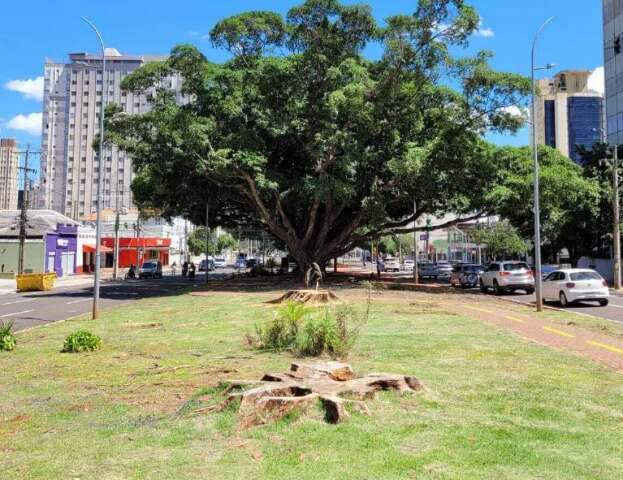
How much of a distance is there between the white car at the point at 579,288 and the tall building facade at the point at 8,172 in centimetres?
4293

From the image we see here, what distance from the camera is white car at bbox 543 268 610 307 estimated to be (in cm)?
2247

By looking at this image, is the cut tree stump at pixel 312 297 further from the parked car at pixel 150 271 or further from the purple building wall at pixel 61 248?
the purple building wall at pixel 61 248

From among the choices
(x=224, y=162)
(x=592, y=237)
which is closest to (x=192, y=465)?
(x=224, y=162)

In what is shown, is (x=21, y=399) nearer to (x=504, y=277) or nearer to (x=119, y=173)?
(x=504, y=277)

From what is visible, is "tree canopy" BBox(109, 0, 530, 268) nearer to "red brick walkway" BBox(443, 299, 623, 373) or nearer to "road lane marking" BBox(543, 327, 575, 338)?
"red brick walkway" BBox(443, 299, 623, 373)

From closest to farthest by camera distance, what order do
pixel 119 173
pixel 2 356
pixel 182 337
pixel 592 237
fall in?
pixel 2 356 < pixel 182 337 < pixel 592 237 < pixel 119 173

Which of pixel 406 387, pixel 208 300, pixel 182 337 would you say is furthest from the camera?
pixel 208 300

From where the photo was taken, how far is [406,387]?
23.0 ft

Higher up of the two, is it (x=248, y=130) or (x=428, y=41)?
(x=428, y=41)

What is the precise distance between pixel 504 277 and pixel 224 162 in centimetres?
1417

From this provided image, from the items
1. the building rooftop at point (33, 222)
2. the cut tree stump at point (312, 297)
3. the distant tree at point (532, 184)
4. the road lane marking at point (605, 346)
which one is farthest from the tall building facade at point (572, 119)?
the building rooftop at point (33, 222)

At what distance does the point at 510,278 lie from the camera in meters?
29.7

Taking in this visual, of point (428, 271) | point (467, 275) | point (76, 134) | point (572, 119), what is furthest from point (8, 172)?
point (76, 134)

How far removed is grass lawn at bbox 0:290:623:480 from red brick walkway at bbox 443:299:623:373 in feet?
2.74
